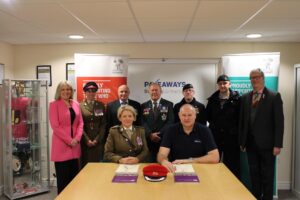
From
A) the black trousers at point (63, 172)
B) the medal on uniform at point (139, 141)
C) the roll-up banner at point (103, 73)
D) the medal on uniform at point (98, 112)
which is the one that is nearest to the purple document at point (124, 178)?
the medal on uniform at point (139, 141)

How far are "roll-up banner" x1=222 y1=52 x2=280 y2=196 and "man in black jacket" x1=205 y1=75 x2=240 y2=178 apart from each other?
0.46 m

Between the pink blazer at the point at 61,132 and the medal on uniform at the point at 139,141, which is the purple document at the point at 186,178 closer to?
the medal on uniform at the point at 139,141

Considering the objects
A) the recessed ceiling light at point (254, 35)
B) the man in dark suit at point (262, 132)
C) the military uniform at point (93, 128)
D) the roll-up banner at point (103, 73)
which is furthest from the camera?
the roll-up banner at point (103, 73)

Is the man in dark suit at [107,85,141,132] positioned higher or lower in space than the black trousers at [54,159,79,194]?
higher

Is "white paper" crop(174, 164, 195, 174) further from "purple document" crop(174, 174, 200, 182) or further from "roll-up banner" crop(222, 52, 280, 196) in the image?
"roll-up banner" crop(222, 52, 280, 196)

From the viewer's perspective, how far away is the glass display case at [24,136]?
4.03 metres

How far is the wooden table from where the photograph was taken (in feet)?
6.19

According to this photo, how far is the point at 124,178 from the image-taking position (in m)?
2.24

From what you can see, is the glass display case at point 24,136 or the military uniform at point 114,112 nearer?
the military uniform at point 114,112

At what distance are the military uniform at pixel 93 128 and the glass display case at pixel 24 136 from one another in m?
0.88

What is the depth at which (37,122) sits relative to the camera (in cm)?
431

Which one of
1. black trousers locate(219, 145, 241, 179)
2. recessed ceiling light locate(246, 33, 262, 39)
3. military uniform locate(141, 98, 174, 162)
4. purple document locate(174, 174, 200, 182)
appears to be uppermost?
recessed ceiling light locate(246, 33, 262, 39)

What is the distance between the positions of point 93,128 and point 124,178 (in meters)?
1.64

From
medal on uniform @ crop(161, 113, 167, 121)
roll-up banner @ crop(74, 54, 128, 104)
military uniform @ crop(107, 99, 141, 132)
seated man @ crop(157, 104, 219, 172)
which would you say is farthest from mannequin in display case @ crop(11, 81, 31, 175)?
seated man @ crop(157, 104, 219, 172)
